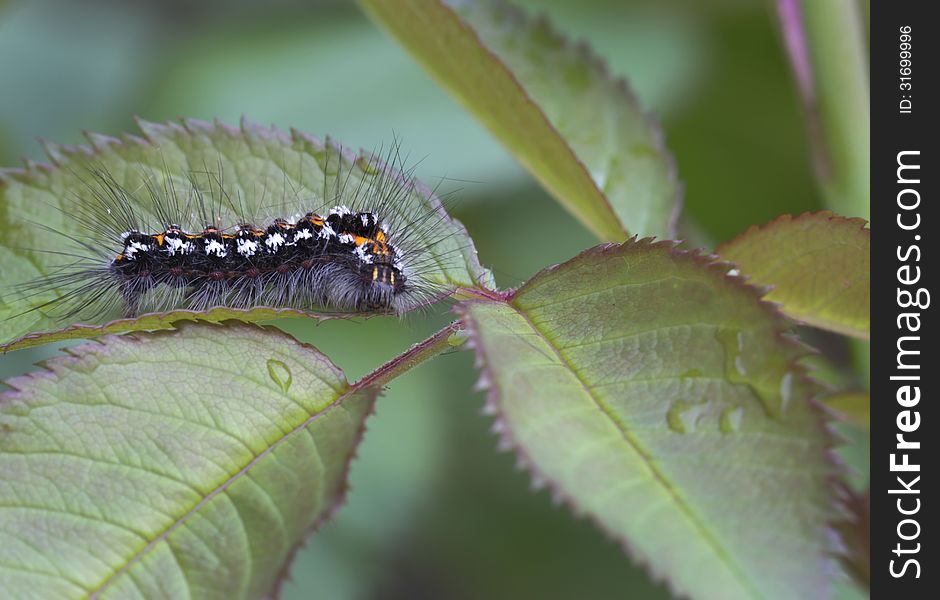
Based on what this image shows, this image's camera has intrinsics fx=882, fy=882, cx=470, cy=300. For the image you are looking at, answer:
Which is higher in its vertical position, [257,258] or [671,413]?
[257,258]

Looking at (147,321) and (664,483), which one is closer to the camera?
(664,483)

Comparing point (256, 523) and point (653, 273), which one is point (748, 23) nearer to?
point (653, 273)

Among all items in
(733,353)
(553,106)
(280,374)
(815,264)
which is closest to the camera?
(733,353)

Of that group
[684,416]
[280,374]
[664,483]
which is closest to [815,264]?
[684,416]

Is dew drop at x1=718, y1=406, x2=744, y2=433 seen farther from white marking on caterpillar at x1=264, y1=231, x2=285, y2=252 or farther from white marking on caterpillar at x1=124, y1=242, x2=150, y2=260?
white marking on caterpillar at x1=124, y1=242, x2=150, y2=260

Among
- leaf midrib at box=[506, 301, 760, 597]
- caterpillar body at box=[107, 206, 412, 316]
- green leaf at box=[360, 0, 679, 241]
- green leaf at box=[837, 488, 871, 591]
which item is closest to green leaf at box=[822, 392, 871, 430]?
green leaf at box=[837, 488, 871, 591]

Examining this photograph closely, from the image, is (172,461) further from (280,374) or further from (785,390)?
(785,390)
